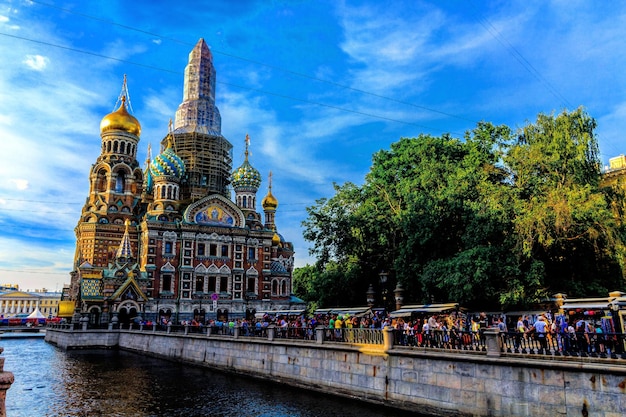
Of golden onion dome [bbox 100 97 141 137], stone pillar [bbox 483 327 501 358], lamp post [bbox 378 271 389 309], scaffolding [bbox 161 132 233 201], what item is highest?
golden onion dome [bbox 100 97 141 137]

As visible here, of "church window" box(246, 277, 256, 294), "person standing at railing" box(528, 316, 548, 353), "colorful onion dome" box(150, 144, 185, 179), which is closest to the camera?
"person standing at railing" box(528, 316, 548, 353)

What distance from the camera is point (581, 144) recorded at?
1072 inches

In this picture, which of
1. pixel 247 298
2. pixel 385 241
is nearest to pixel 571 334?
pixel 385 241

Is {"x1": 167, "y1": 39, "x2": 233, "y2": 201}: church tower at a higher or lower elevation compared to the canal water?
higher

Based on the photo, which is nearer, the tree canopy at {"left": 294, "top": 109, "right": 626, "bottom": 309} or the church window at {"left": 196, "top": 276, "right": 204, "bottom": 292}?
the tree canopy at {"left": 294, "top": 109, "right": 626, "bottom": 309}

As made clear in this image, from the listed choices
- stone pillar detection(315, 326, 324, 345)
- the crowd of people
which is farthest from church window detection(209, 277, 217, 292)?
stone pillar detection(315, 326, 324, 345)

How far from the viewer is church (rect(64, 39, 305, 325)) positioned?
48.7 metres

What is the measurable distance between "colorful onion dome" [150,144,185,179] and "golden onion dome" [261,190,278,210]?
1131 cm

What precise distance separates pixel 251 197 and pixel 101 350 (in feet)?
77.0

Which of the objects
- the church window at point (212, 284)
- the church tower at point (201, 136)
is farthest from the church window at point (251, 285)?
the church tower at point (201, 136)

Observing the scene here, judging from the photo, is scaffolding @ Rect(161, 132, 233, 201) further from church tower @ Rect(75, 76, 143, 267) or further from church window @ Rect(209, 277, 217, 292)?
church window @ Rect(209, 277, 217, 292)

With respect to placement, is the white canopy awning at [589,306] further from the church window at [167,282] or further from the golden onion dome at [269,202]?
the golden onion dome at [269,202]

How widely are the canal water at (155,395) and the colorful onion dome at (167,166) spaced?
89.8ft

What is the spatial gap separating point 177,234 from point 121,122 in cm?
1917
